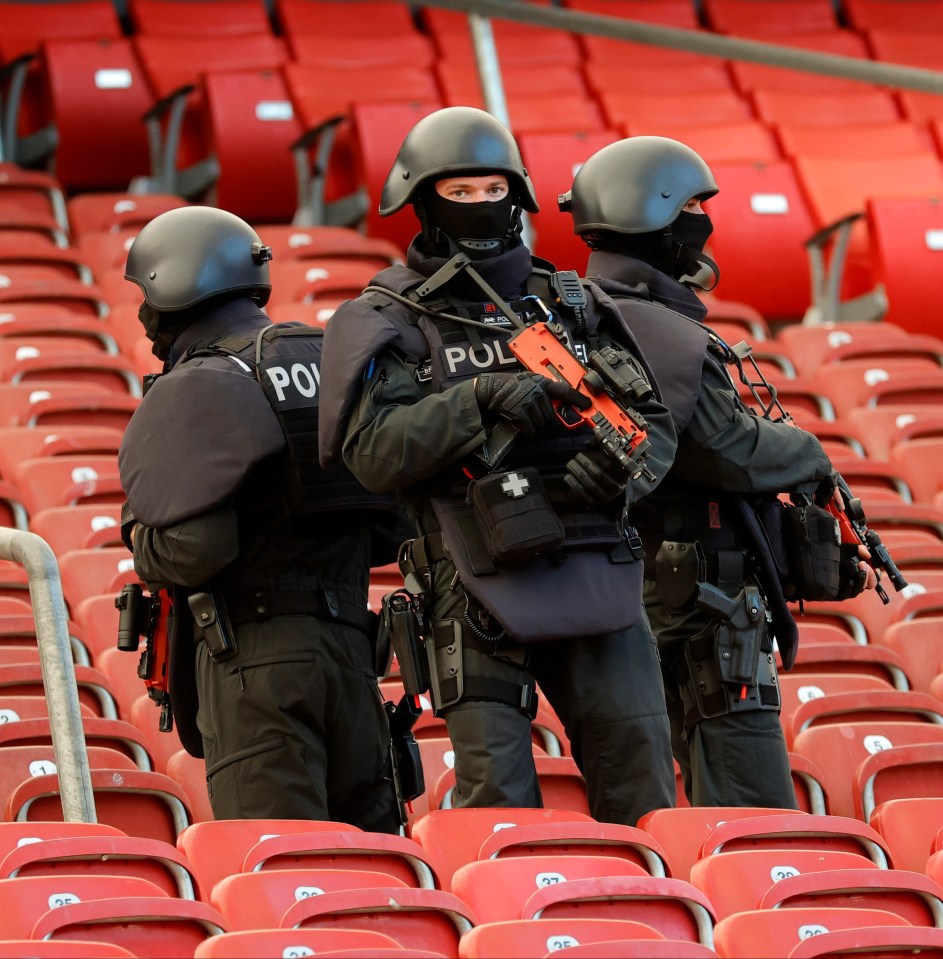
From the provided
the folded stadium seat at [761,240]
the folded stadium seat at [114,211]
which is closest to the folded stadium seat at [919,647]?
the folded stadium seat at [761,240]

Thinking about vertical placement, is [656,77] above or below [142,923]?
above

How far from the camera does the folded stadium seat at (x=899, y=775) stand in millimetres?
4480

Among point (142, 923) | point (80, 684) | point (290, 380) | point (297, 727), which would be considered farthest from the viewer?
point (80, 684)

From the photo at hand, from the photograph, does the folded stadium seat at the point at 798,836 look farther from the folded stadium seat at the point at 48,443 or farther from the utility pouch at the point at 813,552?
the folded stadium seat at the point at 48,443

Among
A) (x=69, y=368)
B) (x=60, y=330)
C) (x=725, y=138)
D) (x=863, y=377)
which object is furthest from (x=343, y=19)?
(x=69, y=368)

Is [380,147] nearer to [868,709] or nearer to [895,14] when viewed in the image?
[895,14]

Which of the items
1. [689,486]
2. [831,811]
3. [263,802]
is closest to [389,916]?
[263,802]

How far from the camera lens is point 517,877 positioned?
327cm

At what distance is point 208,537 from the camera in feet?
12.6

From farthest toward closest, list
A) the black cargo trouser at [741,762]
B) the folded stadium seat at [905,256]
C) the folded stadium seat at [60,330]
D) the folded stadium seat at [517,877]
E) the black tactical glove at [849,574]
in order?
the folded stadium seat at [905,256] < the folded stadium seat at [60,330] < the black tactical glove at [849,574] < the black cargo trouser at [741,762] < the folded stadium seat at [517,877]

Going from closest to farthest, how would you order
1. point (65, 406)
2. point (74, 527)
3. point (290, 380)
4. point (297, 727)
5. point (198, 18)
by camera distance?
point (297, 727) → point (290, 380) → point (74, 527) → point (65, 406) → point (198, 18)

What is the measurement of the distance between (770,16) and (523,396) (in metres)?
8.83

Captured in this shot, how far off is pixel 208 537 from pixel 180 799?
0.58 meters

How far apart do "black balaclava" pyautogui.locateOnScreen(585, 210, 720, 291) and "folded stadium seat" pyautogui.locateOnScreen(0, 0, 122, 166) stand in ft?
19.2
